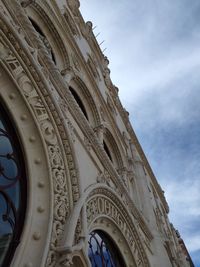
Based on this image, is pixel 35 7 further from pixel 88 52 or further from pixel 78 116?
pixel 88 52

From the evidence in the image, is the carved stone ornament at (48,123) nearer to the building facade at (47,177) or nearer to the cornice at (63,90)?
the building facade at (47,177)

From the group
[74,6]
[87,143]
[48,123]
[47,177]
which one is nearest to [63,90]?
[87,143]

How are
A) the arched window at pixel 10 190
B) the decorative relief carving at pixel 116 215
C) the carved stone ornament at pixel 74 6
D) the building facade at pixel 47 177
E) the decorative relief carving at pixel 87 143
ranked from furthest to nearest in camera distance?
the carved stone ornament at pixel 74 6 → the decorative relief carving at pixel 87 143 → the decorative relief carving at pixel 116 215 → the building facade at pixel 47 177 → the arched window at pixel 10 190

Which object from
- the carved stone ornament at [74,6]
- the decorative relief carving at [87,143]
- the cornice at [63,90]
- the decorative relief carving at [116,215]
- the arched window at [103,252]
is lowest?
the arched window at [103,252]

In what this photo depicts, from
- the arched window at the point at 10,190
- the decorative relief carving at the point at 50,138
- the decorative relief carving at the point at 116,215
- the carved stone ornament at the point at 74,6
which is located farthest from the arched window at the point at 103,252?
the carved stone ornament at the point at 74,6

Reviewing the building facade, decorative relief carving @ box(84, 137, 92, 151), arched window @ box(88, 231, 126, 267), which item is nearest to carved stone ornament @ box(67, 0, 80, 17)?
the building facade

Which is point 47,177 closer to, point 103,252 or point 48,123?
point 48,123

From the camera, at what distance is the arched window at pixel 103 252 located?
564 centimetres

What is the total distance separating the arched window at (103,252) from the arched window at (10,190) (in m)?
2.07

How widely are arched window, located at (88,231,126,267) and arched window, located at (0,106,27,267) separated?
207cm

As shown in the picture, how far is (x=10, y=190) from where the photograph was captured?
3.91 m

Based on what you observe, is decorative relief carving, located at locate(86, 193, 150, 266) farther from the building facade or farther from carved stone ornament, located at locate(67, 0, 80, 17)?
carved stone ornament, located at locate(67, 0, 80, 17)

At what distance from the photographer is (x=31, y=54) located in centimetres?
493

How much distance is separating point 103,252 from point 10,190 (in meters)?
2.92
